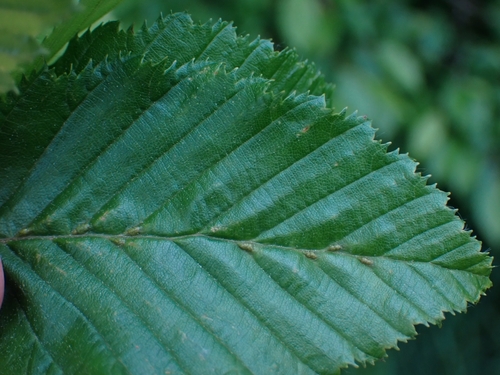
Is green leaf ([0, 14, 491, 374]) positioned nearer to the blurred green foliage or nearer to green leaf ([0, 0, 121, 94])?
green leaf ([0, 0, 121, 94])

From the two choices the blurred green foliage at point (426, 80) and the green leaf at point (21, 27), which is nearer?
the green leaf at point (21, 27)

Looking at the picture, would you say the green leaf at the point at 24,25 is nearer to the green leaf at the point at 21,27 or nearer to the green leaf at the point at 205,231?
the green leaf at the point at 21,27

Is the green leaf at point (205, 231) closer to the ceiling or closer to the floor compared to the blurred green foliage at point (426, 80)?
closer to the floor

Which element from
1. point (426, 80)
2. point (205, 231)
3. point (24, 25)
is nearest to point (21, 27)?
point (24, 25)

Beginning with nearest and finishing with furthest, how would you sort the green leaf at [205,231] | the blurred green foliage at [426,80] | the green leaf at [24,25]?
the green leaf at [24,25]
the green leaf at [205,231]
the blurred green foliage at [426,80]

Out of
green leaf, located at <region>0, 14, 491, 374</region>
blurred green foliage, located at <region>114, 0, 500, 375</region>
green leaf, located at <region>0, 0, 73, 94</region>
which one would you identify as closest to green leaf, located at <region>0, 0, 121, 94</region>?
green leaf, located at <region>0, 0, 73, 94</region>

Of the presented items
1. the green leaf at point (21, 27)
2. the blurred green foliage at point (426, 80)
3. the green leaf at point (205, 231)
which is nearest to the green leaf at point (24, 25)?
the green leaf at point (21, 27)

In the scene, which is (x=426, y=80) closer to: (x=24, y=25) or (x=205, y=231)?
(x=205, y=231)
